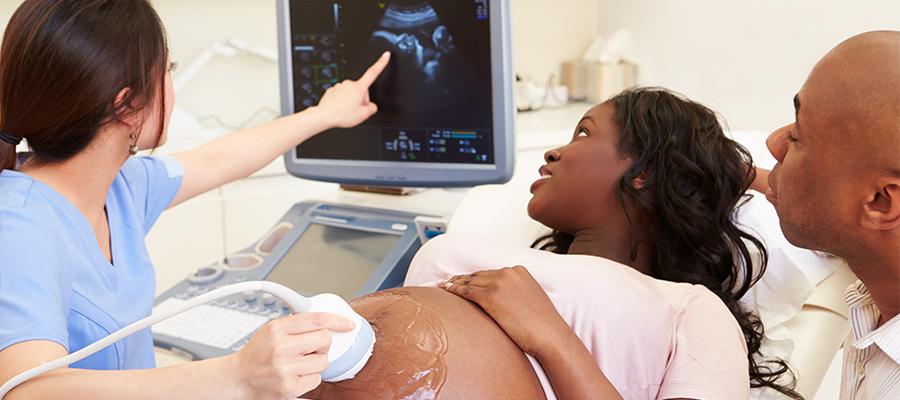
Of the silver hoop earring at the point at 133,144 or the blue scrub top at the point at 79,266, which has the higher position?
the silver hoop earring at the point at 133,144

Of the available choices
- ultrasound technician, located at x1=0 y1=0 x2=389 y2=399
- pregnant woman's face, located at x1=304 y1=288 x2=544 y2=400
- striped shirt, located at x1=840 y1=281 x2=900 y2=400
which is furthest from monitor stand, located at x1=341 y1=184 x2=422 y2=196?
striped shirt, located at x1=840 y1=281 x2=900 y2=400

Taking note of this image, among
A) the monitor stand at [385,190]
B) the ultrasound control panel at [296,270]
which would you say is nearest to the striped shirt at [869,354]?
A: the ultrasound control panel at [296,270]

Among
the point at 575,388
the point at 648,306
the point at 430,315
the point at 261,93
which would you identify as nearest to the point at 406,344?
the point at 430,315

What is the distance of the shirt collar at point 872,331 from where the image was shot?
104cm

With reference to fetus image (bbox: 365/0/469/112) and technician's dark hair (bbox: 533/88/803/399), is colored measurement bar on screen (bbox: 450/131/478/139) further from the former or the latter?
technician's dark hair (bbox: 533/88/803/399)

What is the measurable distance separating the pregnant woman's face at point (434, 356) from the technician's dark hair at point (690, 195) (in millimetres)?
483

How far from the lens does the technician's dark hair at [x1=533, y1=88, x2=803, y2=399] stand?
151 centimetres

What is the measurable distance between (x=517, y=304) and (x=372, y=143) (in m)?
0.87

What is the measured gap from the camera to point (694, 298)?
1311 mm

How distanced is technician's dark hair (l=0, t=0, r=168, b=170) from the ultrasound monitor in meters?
0.69

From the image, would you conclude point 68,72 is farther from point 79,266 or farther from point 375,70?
point 375,70

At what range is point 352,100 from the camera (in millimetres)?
1861

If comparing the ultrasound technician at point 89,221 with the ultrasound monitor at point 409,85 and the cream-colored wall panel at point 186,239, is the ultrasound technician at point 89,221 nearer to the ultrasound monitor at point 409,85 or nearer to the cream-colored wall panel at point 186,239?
the ultrasound monitor at point 409,85

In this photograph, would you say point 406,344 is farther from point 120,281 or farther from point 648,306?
point 120,281
